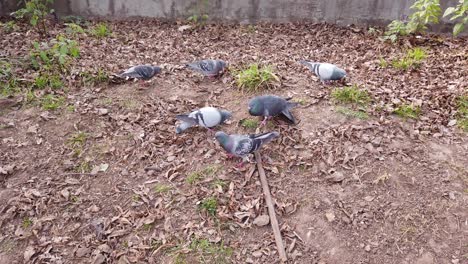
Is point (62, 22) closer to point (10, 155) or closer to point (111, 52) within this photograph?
point (111, 52)

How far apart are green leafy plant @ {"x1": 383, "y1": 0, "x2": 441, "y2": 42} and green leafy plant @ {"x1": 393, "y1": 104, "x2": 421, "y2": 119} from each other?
1.94 metres

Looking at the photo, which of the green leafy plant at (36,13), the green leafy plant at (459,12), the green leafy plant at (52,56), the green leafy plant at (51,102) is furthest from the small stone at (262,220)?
the green leafy plant at (36,13)

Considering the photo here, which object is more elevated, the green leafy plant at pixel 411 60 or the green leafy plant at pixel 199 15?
the green leafy plant at pixel 199 15

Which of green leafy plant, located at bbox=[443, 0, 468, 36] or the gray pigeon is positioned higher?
green leafy plant, located at bbox=[443, 0, 468, 36]

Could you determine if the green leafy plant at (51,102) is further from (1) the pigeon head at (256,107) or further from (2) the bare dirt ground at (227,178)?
(1) the pigeon head at (256,107)

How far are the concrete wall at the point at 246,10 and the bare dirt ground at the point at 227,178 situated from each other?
174 centimetres

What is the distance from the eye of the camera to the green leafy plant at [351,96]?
13.4 ft

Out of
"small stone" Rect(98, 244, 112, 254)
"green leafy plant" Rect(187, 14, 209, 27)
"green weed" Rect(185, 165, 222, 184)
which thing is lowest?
"small stone" Rect(98, 244, 112, 254)

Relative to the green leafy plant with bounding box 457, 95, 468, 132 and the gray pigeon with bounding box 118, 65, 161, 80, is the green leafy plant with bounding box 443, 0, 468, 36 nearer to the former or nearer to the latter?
the green leafy plant with bounding box 457, 95, 468, 132

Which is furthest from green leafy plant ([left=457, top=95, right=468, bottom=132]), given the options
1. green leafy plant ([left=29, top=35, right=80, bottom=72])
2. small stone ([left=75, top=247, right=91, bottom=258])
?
green leafy plant ([left=29, top=35, right=80, bottom=72])

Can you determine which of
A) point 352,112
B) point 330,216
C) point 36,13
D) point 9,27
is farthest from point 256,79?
point 9,27

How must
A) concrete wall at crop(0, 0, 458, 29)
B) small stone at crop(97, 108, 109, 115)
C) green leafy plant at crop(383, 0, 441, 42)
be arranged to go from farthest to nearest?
concrete wall at crop(0, 0, 458, 29) < green leafy plant at crop(383, 0, 441, 42) < small stone at crop(97, 108, 109, 115)

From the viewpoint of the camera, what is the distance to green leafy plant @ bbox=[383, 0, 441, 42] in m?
5.14

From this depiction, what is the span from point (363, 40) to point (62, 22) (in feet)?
16.8
